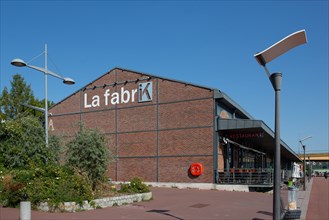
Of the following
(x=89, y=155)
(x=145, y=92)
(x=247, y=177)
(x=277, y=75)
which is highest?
(x=145, y=92)

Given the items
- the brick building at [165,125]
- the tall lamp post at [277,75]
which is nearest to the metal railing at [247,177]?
the brick building at [165,125]

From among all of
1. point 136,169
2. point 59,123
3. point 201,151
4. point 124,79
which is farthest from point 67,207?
point 59,123

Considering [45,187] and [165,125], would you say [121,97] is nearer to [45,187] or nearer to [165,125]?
[165,125]

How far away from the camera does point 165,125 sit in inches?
1159

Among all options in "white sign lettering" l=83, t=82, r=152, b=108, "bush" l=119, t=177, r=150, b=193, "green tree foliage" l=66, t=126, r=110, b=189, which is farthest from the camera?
"white sign lettering" l=83, t=82, r=152, b=108

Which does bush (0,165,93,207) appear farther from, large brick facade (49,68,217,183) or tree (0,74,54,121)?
tree (0,74,54,121)

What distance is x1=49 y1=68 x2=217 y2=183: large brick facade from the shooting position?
27.6m

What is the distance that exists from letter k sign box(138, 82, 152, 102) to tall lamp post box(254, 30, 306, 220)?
23.0 meters

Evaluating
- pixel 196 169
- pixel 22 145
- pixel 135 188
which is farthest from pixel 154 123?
pixel 22 145

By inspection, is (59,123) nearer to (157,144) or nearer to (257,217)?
(157,144)

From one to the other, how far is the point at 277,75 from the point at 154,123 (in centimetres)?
2271

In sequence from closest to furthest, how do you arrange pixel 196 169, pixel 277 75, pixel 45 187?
pixel 277 75
pixel 45 187
pixel 196 169

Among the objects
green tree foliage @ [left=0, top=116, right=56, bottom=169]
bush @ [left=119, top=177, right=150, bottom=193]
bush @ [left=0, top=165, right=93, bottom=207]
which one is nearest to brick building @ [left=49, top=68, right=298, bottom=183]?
green tree foliage @ [left=0, top=116, right=56, bottom=169]

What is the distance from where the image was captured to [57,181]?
46.6ft
